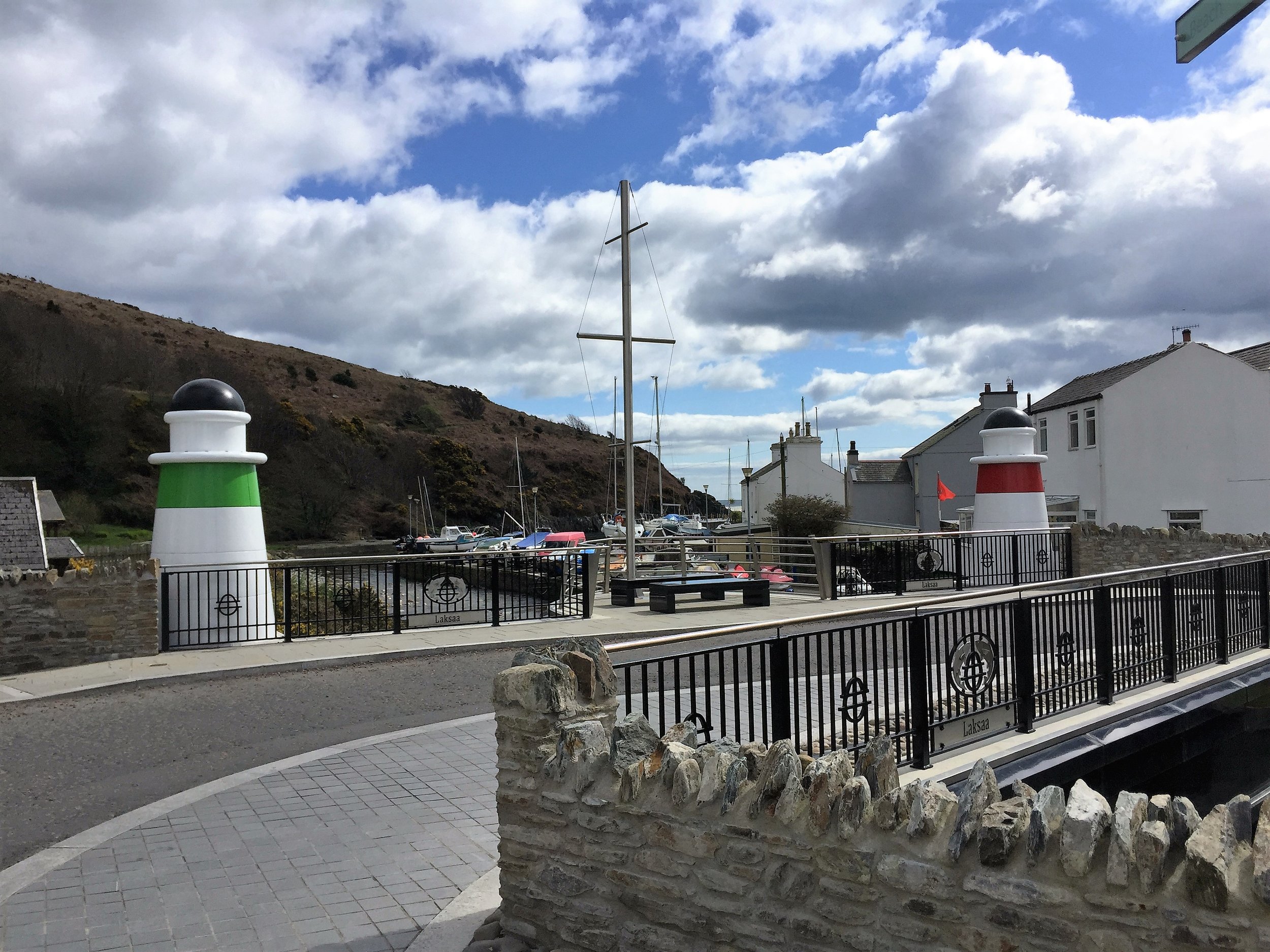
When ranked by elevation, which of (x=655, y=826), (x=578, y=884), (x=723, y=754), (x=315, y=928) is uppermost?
(x=723, y=754)

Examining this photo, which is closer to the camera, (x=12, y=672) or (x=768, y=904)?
(x=768, y=904)

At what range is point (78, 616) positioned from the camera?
13016mm

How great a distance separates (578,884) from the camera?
14.2ft

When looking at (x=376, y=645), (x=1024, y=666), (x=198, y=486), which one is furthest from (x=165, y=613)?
(x=1024, y=666)

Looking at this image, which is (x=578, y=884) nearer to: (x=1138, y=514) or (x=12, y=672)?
(x=12, y=672)

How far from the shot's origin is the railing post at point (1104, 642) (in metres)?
Result: 8.79

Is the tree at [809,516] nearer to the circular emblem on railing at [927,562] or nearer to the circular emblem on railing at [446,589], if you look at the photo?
the circular emblem on railing at [927,562]

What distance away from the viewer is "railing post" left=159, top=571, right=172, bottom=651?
14.2 m

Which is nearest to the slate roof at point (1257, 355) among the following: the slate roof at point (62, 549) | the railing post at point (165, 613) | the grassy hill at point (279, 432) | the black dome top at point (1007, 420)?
the black dome top at point (1007, 420)

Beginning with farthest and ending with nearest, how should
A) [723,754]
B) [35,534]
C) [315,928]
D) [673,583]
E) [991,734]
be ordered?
[35,534] → [673,583] → [991,734] → [315,928] → [723,754]

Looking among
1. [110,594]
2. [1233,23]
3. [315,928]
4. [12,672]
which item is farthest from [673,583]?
[1233,23]

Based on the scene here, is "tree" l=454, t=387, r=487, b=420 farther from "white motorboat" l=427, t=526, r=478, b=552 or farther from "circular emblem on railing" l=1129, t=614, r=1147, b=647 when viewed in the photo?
"circular emblem on railing" l=1129, t=614, r=1147, b=647

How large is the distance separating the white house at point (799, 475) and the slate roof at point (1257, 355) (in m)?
20.5

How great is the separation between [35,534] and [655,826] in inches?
969
